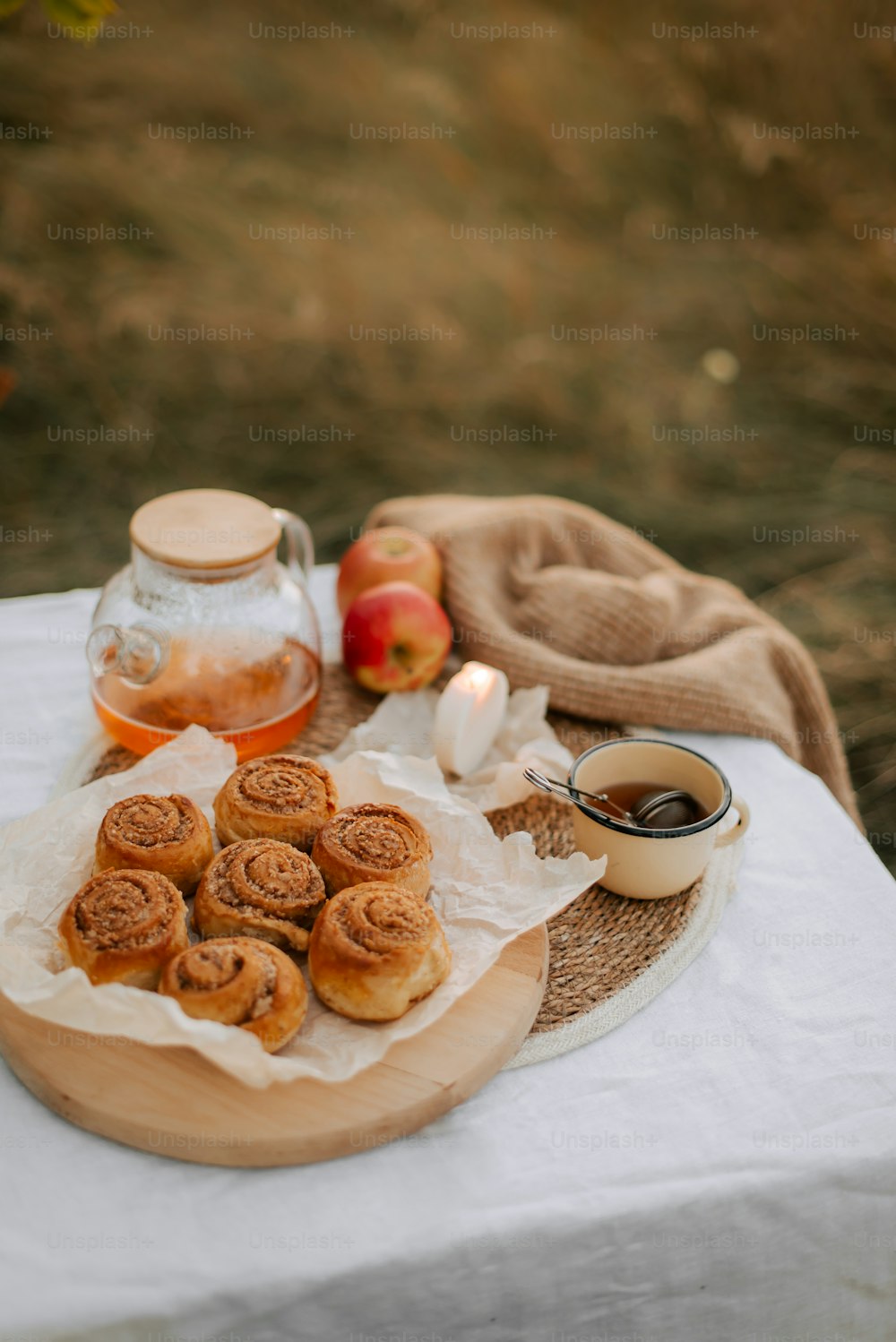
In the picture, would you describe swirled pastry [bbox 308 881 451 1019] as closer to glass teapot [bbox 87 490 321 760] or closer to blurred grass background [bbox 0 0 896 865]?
glass teapot [bbox 87 490 321 760]

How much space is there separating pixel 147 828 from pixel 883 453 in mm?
2817

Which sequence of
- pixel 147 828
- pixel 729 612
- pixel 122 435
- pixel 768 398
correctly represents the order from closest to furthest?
1. pixel 147 828
2. pixel 729 612
3. pixel 122 435
4. pixel 768 398

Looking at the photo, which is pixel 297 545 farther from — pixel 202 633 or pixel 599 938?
pixel 599 938

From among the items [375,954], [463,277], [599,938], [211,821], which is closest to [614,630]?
[599,938]

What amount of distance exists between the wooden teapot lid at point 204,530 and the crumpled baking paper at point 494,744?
0.27 metres

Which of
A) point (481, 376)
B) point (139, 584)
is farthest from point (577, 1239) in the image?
point (481, 376)

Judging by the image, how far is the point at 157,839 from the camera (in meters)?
1.04

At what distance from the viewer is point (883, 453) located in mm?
3250

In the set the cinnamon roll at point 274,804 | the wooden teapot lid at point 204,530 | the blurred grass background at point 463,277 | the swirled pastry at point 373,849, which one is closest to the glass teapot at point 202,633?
the wooden teapot lid at point 204,530

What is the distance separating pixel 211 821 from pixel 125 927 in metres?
0.24

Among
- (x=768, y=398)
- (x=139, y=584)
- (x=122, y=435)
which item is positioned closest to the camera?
(x=139, y=584)

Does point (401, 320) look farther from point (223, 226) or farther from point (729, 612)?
point (729, 612)

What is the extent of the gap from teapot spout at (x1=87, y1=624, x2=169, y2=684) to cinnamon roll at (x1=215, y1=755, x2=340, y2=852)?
178mm

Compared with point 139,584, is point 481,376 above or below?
below
